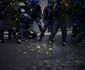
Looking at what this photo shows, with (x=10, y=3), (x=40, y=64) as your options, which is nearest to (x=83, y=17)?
(x=10, y=3)

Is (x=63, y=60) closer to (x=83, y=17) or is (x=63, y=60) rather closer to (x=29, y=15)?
(x=83, y=17)

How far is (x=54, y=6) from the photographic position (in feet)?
36.4

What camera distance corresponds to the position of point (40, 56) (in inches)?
362


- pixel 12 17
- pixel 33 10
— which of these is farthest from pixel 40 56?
pixel 33 10

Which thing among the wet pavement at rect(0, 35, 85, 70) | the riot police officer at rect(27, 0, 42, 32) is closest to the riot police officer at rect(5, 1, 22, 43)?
the wet pavement at rect(0, 35, 85, 70)

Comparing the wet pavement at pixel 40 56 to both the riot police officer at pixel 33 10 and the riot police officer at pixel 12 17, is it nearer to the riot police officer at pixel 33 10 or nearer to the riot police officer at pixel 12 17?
the riot police officer at pixel 12 17

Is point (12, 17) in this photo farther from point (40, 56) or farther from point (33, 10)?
point (40, 56)

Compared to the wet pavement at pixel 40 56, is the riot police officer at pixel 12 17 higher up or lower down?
higher up

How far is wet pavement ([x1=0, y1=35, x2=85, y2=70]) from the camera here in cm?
776

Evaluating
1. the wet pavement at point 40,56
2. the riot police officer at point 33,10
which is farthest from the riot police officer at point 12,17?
the riot police officer at point 33,10

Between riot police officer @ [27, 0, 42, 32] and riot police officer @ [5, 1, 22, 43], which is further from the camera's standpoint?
riot police officer @ [27, 0, 42, 32]

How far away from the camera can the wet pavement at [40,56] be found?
306 inches

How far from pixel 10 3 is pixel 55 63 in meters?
4.14

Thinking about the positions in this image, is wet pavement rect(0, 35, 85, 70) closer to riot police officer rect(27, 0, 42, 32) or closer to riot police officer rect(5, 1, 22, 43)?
riot police officer rect(5, 1, 22, 43)
